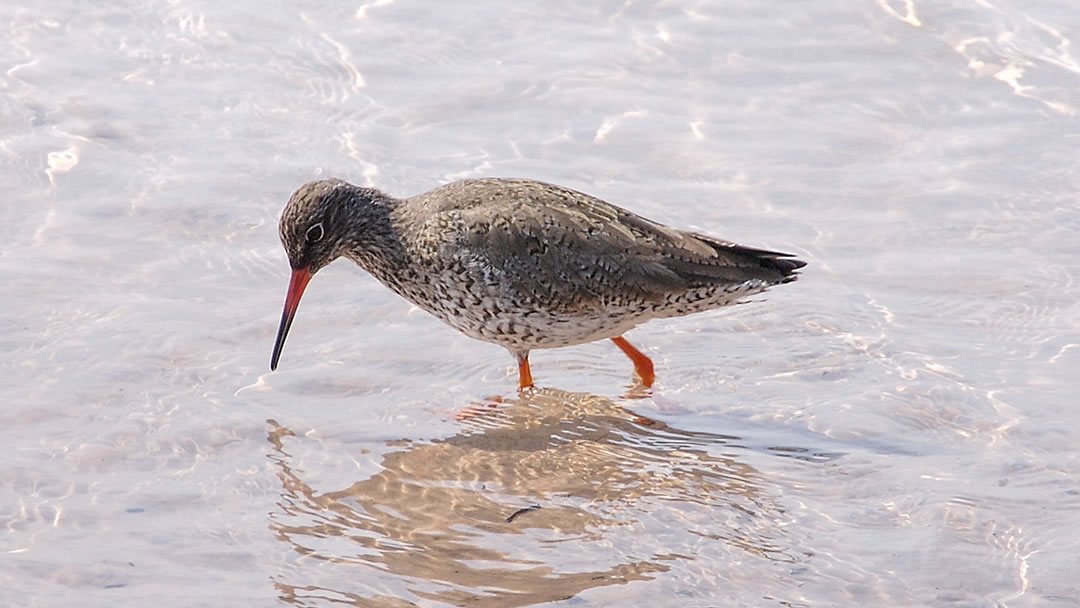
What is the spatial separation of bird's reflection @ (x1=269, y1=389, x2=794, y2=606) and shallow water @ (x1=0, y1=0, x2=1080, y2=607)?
2 centimetres

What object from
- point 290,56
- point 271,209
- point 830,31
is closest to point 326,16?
point 290,56

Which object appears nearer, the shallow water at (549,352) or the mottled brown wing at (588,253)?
the shallow water at (549,352)

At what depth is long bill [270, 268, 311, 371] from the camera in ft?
24.1

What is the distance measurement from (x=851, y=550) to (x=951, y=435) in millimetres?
1234

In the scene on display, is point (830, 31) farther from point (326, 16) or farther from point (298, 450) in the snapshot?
point (298, 450)

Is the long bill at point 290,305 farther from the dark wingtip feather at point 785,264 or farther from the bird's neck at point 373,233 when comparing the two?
the dark wingtip feather at point 785,264

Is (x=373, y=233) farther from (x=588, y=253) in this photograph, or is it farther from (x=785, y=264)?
(x=785, y=264)

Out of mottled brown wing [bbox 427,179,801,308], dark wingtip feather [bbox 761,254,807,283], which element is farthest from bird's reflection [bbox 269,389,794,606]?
dark wingtip feather [bbox 761,254,807,283]

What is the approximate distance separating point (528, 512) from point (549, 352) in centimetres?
214

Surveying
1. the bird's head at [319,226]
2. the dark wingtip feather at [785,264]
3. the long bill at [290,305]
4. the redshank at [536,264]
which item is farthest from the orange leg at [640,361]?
the long bill at [290,305]

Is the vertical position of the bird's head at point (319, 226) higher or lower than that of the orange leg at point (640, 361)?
higher

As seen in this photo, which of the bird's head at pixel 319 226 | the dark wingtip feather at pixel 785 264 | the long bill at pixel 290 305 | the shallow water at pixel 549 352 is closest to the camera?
the shallow water at pixel 549 352

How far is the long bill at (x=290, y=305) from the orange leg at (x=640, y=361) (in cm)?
167

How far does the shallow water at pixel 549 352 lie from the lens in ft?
19.6
